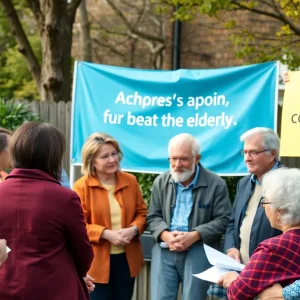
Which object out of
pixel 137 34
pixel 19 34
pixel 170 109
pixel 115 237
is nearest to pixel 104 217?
pixel 115 237

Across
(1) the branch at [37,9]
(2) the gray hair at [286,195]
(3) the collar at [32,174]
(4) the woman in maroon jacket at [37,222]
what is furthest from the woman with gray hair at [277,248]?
(1) the branch at [37,9]

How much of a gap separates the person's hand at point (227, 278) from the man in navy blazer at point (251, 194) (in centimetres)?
97

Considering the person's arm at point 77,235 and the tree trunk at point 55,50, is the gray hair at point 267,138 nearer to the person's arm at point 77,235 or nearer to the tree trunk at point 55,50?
the person's arm at point 77,235

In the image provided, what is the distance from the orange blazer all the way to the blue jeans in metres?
0.19

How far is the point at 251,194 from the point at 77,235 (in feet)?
6.15

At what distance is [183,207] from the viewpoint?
225 inches

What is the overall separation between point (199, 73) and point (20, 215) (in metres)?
3.30

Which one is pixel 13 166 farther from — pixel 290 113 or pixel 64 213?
pixel 290 113

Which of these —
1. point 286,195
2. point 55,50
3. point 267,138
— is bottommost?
point 286,195

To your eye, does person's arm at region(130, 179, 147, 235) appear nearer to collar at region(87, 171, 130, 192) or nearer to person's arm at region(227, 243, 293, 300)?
collar at region(87, 171, 130, 192)

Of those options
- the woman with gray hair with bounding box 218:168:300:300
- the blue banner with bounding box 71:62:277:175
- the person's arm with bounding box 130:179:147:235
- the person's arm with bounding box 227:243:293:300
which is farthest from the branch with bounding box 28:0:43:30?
the person's arm with bounding box 227:243:293:300

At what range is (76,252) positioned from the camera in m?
3.91

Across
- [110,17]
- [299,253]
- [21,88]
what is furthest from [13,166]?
[21,88]

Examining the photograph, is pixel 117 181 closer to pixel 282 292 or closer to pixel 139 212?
pixel 139 212
